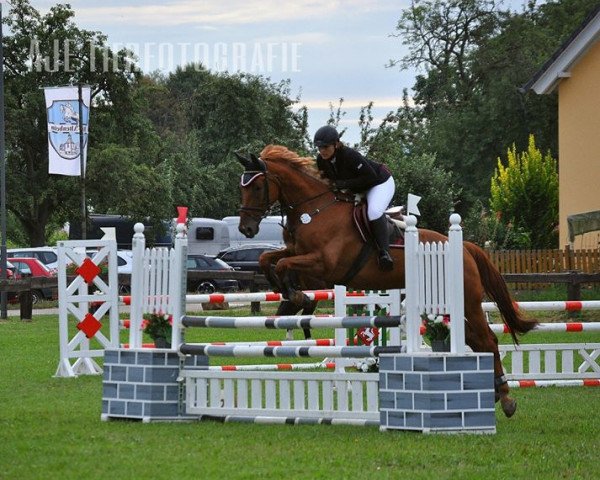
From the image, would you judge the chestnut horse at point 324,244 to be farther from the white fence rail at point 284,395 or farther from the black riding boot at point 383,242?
the white fence rail at point 284,395

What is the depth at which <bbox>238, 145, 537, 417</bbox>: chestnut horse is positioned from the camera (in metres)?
10.2

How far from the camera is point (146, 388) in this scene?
382 inches

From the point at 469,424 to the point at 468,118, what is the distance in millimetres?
47648

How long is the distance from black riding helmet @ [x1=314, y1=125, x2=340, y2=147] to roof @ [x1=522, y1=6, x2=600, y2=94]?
70.4ft

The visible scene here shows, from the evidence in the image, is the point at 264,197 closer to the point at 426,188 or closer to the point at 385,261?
the point at 385,261

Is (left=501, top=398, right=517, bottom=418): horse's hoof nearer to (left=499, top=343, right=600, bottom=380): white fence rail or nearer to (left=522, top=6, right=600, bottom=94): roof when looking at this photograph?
(left=499, top=343, right=600, bottom=380): white fence rail

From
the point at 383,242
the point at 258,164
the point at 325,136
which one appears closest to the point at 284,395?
the point at 383,242

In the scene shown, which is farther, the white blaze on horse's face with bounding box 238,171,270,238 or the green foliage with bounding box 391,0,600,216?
the green foliage with bounding box 391,0,600,216

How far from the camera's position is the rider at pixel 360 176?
10.3 meters

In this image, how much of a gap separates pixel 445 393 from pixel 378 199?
7.10 feet

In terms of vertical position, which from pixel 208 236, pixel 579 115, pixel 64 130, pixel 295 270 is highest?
pixel 579 115

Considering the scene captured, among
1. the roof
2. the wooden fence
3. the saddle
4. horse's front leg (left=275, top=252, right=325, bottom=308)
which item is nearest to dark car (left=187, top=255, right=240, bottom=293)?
the wooden fence

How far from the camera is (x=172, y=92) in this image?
9056 centimetres

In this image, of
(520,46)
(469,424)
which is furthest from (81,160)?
(520,46)
